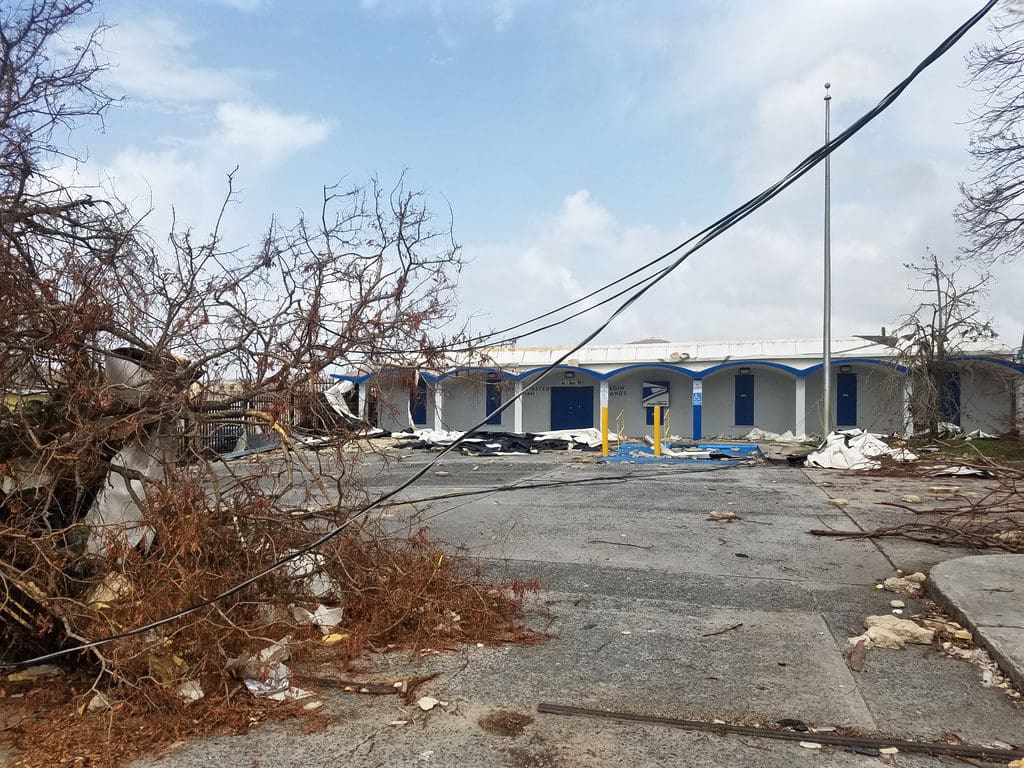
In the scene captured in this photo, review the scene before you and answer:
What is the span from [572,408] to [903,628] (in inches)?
970

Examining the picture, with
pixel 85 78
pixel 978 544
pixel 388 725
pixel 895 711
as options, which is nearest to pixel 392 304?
pixel 388 725

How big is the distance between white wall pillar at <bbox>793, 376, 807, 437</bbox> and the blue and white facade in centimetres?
4

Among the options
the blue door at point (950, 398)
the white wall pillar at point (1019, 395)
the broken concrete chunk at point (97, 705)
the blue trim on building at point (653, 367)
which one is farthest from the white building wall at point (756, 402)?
the broken concrete chunk at point (97, 705)

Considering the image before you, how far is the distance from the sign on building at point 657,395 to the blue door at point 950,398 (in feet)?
30.4

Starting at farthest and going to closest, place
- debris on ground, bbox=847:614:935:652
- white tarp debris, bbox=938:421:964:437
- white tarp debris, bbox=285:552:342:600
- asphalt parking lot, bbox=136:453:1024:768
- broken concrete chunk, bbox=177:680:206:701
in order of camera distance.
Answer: white tarp debris, bbox=938:421:964:437, white tarp debris, bbox=285:552:342:600, debris on ground, bbox=847:614:935:652, broken concrete chunk, bbox=177:680:206:701, asphalt parking lot, bbox=136:453:1024:768

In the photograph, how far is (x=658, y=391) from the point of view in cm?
2830

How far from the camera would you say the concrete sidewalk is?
172 inches

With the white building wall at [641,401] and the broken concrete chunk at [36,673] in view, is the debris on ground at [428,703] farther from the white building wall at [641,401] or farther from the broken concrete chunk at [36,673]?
the white building wall at [641,401]

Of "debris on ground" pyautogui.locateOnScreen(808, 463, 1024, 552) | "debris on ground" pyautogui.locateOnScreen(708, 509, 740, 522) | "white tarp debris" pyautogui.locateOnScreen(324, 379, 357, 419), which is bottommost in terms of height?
"debris on ground" pyautogui.locateOnScreen(708, 509, 740, 522)

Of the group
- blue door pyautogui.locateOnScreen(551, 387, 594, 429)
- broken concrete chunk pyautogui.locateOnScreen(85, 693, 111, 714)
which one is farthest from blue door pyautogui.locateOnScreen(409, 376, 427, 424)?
blue door pyautogui.locateOnScreen(551, 387, 594, 429)

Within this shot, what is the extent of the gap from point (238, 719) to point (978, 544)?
7327mm

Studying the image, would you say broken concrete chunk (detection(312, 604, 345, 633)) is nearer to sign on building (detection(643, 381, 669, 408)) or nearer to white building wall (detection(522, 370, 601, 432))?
sign on building (detection(643, 381, 669, 408))

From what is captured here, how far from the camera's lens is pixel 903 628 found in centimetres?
495

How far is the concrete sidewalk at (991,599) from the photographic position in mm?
4363
